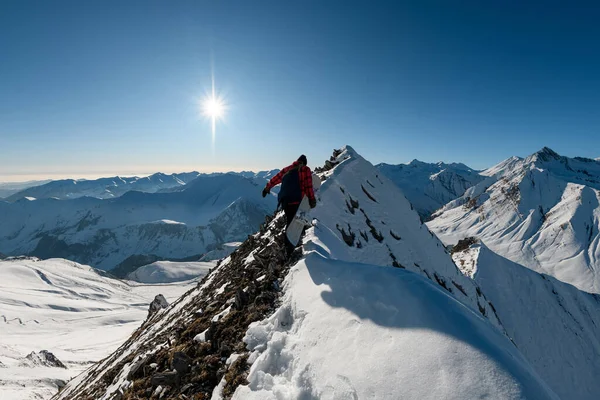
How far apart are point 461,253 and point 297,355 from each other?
80.3m

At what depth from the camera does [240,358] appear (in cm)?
646

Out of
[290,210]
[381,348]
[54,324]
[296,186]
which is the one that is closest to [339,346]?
[381,348]

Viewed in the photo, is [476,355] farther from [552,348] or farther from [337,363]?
[552,348]

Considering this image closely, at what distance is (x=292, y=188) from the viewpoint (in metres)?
11.7

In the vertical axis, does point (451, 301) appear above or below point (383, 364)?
above

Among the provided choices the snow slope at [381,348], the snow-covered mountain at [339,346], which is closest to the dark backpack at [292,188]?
the snow-covered mountain at [339,346]

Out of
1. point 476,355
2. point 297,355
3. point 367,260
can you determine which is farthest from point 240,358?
point 367,260

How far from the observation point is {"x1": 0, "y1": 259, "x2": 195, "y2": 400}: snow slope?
42897 millimetres

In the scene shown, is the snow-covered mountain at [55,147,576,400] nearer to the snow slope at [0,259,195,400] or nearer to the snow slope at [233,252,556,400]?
the snow slope at [233,252,556,400]

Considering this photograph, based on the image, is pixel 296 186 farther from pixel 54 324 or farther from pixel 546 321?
pixel 54 324

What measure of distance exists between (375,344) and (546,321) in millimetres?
76213

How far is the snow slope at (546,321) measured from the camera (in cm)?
4975

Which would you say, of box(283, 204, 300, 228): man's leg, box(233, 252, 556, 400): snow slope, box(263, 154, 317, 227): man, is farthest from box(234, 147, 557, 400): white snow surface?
box(263, 154, 317, 227): man

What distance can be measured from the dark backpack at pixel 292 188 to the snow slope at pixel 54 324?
4181 centimetres
